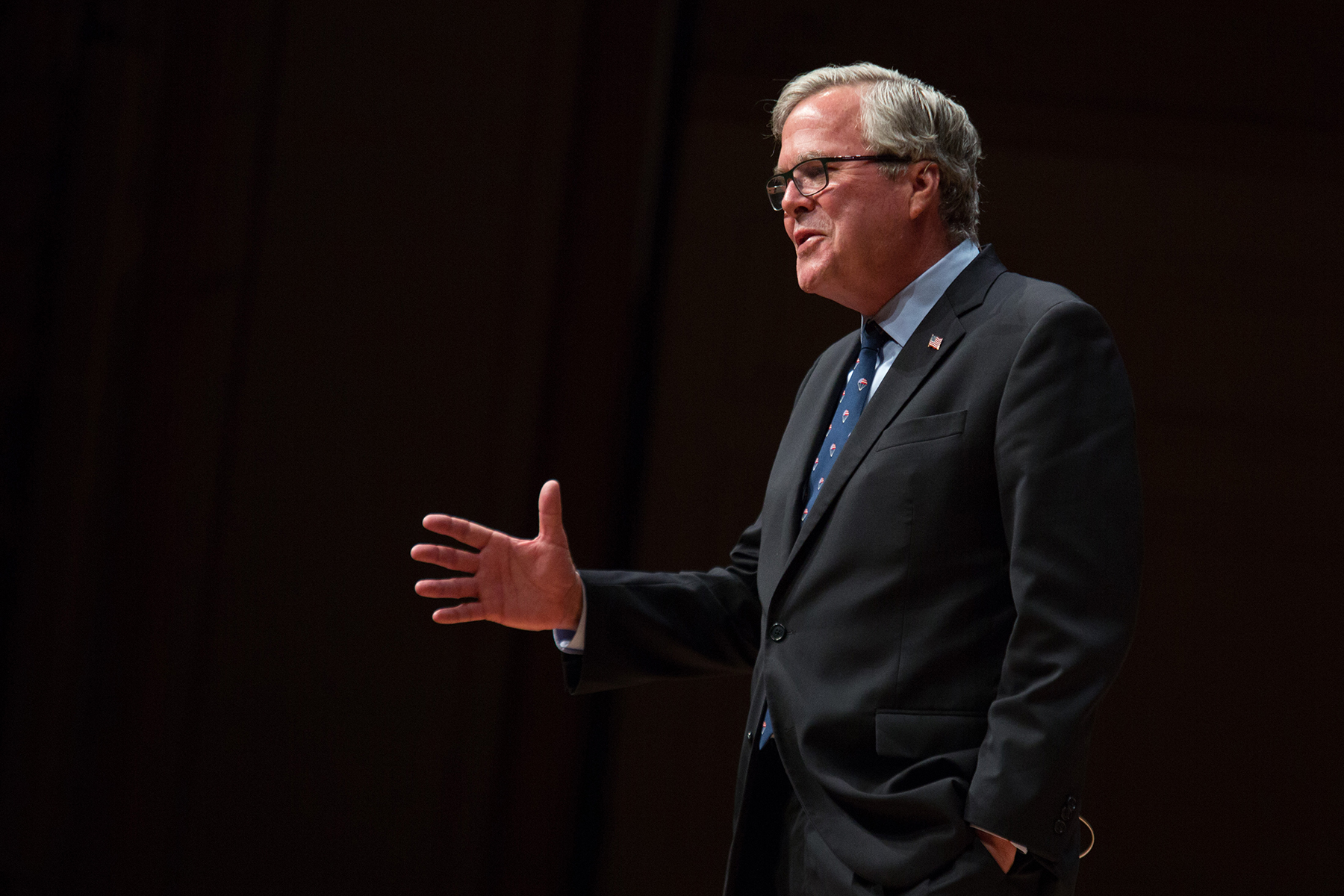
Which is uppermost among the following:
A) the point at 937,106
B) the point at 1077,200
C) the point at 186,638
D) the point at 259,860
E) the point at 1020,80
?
the point at 1020,80

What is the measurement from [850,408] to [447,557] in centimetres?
56

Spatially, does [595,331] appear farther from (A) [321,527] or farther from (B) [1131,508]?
(B) [1131,508]

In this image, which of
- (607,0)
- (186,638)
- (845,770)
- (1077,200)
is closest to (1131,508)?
(845,770)

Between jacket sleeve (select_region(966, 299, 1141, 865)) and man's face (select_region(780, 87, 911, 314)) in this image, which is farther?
man's face (select_region(780, 87, 911, 314))

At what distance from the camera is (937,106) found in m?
1.59

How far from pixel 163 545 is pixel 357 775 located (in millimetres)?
716

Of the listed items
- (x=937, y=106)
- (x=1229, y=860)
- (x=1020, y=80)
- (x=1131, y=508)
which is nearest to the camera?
(x=1131, y=508)

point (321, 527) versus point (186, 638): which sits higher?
point (321, 527)

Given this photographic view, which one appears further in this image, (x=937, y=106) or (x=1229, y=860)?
(x=1229, y=860)

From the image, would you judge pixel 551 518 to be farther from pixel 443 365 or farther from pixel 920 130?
pixel 443 365

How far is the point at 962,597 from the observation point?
4.07ft

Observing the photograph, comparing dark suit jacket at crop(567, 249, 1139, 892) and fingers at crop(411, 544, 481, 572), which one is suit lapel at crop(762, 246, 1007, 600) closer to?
dark suit jacket at crop(567, 249, 1139, 892)

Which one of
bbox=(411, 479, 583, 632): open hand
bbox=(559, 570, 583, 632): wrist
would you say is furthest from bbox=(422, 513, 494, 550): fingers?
bbox=(559, 570, 583, 632): wrist

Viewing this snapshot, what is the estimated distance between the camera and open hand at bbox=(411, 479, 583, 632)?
4.94ft
